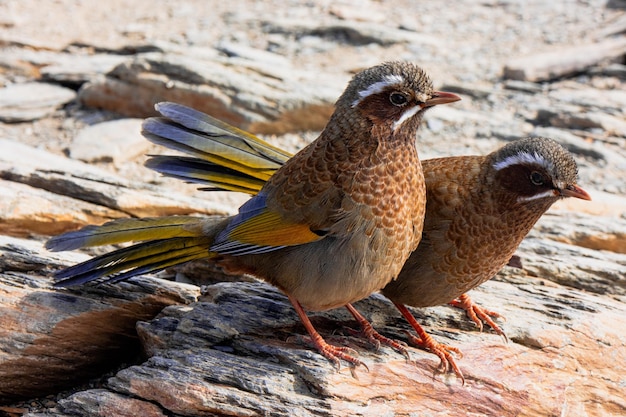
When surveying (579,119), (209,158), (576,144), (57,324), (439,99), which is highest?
(439,99)

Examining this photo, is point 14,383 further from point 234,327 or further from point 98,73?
point 98,73

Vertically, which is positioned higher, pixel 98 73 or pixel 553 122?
pixel 553 122

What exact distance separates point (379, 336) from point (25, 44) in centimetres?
838

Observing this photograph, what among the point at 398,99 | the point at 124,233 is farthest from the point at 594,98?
the point at 124,233

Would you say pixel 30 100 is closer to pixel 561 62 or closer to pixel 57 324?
pixel 57 324

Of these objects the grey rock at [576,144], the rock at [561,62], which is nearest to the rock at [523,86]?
the rock at [561,62]

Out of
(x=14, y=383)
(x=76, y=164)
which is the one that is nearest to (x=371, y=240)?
(x=14, y=383)

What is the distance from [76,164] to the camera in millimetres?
7469

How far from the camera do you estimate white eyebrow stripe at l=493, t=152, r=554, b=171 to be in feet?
15.5

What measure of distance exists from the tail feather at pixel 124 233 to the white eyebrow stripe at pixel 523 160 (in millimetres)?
1923

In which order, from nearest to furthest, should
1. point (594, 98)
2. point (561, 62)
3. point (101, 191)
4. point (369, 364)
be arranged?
1. point (369, 364)
2. point (101, 191)
3. point (594, 98)
4. point (561, 62)

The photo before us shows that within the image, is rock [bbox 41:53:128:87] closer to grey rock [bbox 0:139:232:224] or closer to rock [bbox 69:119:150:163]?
rock [bbox 69:119:150:163]

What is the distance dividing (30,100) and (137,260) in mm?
5648

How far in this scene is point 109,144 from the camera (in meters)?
8.77
